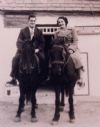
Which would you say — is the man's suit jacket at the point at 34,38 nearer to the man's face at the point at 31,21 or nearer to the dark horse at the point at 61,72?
the man's face at the point at 31,21

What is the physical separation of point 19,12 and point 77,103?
289 cm

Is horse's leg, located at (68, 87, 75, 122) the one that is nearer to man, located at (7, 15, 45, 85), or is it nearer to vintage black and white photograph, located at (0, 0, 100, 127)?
vintage black and white photograph, located at (0, 0, 100, 127)

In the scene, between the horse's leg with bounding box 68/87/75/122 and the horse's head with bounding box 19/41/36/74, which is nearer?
the horse's head with bounding box 19/41/36/74

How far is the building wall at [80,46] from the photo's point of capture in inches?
470

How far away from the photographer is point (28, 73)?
30.7ft

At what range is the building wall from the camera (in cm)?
1193

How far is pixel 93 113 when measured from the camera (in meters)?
10.6

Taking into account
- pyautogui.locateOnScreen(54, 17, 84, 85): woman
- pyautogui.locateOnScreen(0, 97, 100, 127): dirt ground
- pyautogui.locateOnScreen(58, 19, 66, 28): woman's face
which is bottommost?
pyautogui.locateOnScreen(0, 97, 100, 127): dirt ground

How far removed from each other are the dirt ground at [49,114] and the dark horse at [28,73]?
26 centimetres

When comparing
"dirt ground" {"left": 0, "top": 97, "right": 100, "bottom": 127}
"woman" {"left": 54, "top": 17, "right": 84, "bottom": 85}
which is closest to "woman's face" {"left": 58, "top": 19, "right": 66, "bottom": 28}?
"woman" {"left": 54, "top": 17, "right": 84, "bottom": 85}

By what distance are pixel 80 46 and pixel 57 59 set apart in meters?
3.05

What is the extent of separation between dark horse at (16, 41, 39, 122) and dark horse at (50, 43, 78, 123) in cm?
37

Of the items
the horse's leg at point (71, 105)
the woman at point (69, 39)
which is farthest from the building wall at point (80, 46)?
the horse's leg at point (71, 105)

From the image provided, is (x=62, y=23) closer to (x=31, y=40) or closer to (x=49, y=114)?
(x=31, y=40)
